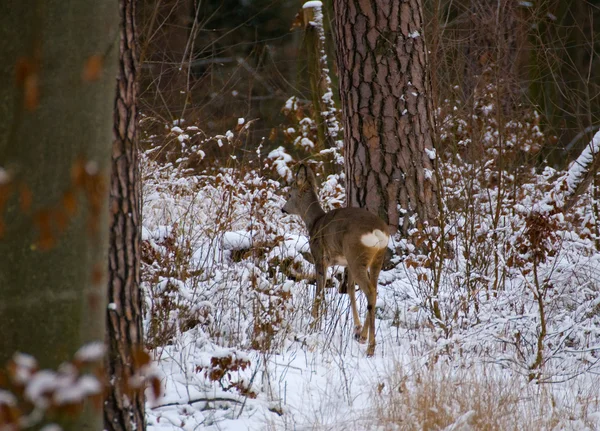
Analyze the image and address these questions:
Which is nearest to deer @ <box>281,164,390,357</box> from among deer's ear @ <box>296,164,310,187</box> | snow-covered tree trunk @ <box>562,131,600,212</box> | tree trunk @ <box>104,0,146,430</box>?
deer's ear @ <box>296,164,310,187</box>

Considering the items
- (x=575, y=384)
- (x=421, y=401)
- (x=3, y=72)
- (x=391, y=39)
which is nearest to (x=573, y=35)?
(x=391, y=39)

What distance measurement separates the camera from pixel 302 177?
8414mm

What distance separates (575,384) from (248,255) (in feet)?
10.9

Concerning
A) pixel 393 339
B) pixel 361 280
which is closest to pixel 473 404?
pixel 393 339

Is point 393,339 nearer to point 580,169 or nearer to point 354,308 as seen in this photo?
point 354,308

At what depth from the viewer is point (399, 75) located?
7801 mm

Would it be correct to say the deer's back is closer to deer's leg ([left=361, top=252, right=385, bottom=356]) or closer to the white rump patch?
the white rump patch

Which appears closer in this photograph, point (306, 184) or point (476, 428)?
point (476, 428)

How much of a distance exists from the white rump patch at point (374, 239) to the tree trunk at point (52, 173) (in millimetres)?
4321

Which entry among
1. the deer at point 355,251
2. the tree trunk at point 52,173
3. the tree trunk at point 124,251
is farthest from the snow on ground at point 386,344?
the tree trunk at point 52,173

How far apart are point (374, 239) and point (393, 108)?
6.15ft

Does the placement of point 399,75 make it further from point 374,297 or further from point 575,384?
point 575,384

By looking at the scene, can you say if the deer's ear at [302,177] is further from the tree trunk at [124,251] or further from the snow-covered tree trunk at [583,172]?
the tree trunk at [124,251]

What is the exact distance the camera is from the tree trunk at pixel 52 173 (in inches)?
85.4
